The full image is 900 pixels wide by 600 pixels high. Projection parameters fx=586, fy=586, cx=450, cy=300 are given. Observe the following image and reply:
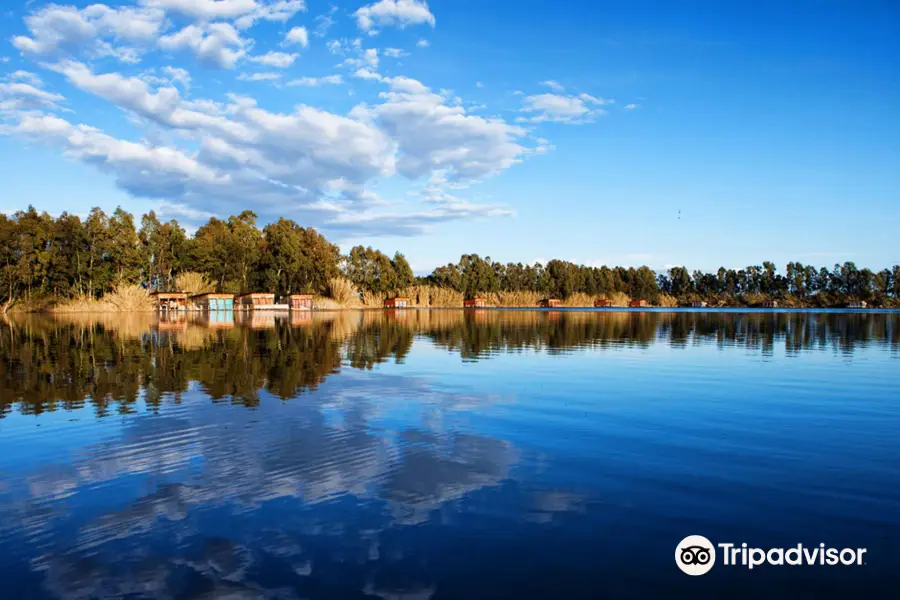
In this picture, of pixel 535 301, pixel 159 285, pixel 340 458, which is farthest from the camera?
pixel 535 301

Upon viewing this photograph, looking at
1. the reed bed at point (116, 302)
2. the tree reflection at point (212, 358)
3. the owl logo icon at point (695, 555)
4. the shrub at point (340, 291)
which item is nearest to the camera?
the owl logo icon at point (695, 555)

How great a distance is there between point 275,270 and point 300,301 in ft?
29.2

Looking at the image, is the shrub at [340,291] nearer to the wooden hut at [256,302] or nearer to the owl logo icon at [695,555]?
the wooden hut at [256,302]

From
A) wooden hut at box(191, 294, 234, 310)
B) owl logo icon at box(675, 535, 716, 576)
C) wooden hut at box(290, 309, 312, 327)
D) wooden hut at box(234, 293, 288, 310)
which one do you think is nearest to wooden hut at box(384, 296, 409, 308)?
wooden hut at box(290, 309, 312, 327)

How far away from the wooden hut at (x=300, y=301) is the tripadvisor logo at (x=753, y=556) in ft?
233

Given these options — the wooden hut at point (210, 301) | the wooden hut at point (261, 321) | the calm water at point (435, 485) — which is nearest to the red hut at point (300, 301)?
the wooden hut at point (261, 321)

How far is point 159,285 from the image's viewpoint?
244ft

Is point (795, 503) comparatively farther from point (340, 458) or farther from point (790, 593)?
point (340, 458)

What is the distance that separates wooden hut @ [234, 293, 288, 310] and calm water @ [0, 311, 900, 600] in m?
57.7

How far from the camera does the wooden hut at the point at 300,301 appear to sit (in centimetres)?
7269

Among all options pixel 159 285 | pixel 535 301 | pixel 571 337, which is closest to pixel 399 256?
pixel 535 301

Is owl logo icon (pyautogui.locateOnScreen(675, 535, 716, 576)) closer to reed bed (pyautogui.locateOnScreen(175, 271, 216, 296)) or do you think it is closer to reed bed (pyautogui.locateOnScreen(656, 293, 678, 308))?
reed bed (pyautogui.locateOnScreen(175, 271, 216, 296))

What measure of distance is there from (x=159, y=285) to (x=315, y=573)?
78821 mm

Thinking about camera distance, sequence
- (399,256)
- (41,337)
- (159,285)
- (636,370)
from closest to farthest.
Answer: (636,370) → (41,337) → (159,285) → (399,256)
